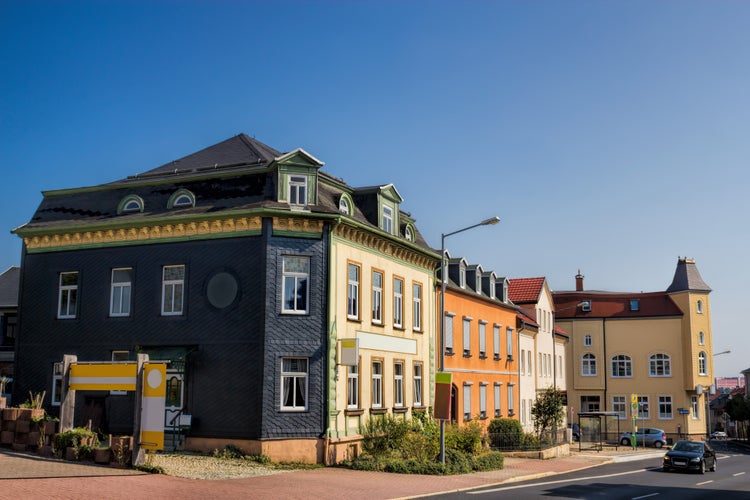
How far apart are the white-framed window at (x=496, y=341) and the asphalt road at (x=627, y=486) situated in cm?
1220

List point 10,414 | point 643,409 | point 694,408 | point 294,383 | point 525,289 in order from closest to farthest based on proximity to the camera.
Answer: point 10,414
point 294,383
point 525,289
point 694,408
point 643,409

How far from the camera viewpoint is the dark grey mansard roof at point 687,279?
71.1 metres

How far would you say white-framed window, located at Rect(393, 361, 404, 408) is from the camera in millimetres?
31964

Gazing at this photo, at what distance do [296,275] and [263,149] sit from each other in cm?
702

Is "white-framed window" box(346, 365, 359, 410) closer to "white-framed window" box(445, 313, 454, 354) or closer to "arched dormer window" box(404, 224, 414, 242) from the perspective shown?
"arched dormer window" box(404, 224, 414, 242)

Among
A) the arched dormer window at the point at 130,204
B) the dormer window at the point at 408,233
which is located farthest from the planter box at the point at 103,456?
the dormer window at the point at 408,233

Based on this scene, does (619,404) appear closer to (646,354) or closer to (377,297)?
(646,354)

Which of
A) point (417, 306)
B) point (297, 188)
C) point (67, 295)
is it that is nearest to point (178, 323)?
point (67, 295)

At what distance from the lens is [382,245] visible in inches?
1232

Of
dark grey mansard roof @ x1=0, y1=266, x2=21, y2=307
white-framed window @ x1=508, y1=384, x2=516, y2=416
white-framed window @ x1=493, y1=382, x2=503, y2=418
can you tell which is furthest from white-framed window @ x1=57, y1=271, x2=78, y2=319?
white-framed window @ x1=508, y1=384, x2=516, y2=416

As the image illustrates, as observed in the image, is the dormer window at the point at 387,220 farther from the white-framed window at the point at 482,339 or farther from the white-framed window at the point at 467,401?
the white-framed window at the point at 482,339

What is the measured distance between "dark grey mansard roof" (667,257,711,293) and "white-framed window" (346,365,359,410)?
5080cm

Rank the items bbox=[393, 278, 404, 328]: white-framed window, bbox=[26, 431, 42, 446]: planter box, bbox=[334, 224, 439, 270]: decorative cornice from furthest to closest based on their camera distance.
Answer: bbox=[393, 278, 404, 328]: white-framed window < bbox=[334, 224, 439, 270]: decorative cornice < bbox=[26, 431, 42, 446]: planter box

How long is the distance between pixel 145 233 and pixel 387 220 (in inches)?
385
